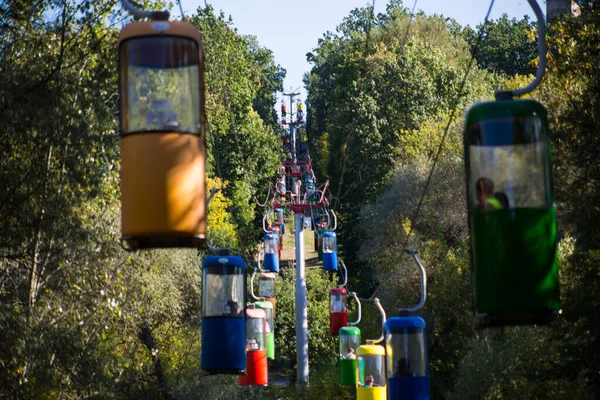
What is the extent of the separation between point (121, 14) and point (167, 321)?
16194mm

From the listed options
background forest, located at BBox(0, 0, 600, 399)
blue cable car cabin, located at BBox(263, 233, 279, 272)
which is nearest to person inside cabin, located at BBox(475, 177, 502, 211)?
background forest, located at BBox(0, 0, 600, 399)

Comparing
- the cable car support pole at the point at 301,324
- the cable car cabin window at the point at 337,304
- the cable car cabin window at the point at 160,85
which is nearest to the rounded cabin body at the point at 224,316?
the cable car cabin window at the point at 160,85

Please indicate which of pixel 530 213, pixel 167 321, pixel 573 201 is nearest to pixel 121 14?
pixel 573 201

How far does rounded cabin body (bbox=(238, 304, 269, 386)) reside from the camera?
23.4 m

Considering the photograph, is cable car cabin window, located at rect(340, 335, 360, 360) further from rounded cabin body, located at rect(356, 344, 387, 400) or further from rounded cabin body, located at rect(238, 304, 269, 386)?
A: rounded cabin body, located at rect(356, 344, 387, 400)

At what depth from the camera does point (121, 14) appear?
1827 centimetres

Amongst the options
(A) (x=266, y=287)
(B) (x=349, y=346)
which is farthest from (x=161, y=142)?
(A) (x=266, y=287)

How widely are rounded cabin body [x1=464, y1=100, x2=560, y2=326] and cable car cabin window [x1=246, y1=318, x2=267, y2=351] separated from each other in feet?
45.8

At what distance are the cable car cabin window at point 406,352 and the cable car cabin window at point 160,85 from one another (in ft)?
25.9

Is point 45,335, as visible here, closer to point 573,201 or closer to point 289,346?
point 573,201

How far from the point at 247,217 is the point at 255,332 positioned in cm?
3315

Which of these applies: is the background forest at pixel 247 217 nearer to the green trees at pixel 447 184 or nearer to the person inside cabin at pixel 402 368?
the green trees at pixel 447 184

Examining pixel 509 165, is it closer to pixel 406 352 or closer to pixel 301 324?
pixel 406 352

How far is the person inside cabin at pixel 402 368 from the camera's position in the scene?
55.6 feet
